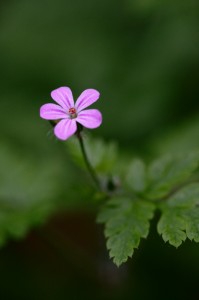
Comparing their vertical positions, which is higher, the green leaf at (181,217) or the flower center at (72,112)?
the flower center at (72,112)

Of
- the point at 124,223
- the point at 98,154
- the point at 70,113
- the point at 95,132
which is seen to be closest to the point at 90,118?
the point at 70,113

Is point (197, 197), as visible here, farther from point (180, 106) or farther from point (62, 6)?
point (62, 6)

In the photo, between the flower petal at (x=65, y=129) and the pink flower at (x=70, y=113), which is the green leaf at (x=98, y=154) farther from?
the flower petal at (x=65, y=129)

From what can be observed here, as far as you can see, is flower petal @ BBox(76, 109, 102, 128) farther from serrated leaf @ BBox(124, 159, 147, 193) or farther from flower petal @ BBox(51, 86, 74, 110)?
serrated leaf @ BBox(124, 159, 147, 193)

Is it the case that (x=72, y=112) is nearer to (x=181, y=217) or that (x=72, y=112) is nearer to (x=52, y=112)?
(x=52, y=112)

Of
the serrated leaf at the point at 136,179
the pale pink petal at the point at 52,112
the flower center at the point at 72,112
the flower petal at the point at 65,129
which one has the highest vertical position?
the pale pink petal at the point at 52,112

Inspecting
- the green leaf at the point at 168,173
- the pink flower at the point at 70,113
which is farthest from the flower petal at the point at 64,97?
the green leaf at the point at 168,173
